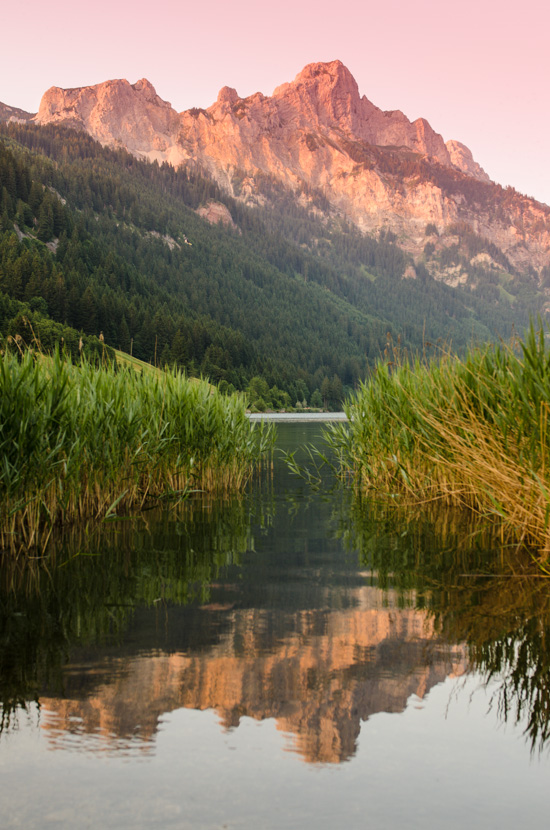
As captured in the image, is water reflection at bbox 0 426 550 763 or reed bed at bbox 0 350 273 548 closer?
water reflection at bbox 0 426 550 763

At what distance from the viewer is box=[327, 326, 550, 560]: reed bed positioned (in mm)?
9312

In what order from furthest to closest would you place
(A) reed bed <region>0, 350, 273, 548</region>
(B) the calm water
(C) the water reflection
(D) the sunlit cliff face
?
(A) reed bed <region>0, 350, 273, 548</region>, (C) the water reflection, (D) the sunlit cliff face, (B) the calm water

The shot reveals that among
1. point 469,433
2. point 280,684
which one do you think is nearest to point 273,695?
point 280,684

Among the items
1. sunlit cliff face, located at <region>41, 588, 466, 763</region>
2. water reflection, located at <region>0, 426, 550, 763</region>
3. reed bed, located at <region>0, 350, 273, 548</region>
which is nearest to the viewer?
sunlit cliff face, located at <region>41, 588, 466, 763</region>

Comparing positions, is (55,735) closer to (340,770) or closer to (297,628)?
(340,770)

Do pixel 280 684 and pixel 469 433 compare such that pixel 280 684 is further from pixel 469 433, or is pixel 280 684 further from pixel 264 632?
pixel 469 433

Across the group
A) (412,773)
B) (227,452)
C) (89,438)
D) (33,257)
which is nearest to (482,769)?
(412,773)

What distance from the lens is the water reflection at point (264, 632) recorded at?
4.92 m

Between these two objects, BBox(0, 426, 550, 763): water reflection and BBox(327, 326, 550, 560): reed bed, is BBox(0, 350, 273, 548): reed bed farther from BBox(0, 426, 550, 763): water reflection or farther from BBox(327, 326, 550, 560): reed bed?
BBox(327, 326, 550, 560): reed bed

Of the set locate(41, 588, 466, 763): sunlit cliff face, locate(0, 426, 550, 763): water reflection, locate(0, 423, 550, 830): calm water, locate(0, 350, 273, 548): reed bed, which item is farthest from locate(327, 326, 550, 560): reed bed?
locate(0, 350, 273, 548): reed bed

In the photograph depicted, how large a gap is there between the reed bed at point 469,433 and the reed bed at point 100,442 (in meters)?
3.48

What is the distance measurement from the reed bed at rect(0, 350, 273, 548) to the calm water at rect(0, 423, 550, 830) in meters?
1.32

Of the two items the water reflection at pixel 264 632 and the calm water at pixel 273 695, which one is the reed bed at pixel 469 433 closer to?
the water reflection at pixel 264 632

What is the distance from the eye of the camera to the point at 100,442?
40.3ft
